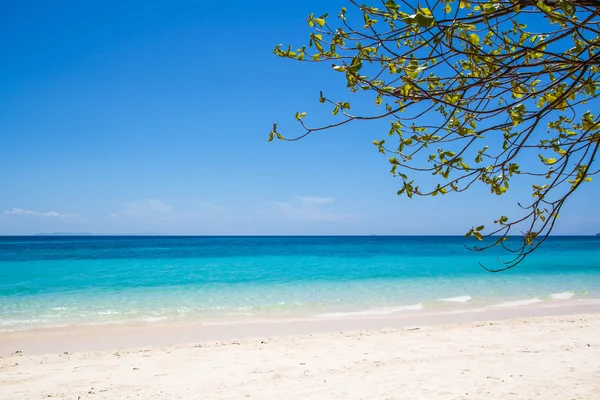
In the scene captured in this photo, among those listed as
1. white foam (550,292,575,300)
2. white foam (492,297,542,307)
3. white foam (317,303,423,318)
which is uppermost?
white foam (492,297,542,307)

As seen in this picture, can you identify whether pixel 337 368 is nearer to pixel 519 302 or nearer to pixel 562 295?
pixel 519 302

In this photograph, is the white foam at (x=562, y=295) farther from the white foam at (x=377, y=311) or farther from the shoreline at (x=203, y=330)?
the white foam at (x=377, y=311)

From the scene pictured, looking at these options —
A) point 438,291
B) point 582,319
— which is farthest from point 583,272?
point 582,319

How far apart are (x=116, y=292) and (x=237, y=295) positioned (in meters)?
4.84

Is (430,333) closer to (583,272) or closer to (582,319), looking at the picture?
(582,319)

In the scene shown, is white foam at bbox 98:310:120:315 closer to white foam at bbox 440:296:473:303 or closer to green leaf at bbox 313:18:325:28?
white foam at bbox 440:296:473:303

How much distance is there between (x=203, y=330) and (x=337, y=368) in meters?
4.84

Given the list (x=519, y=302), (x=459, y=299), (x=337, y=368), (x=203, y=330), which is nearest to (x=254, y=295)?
(x=203, y=330)

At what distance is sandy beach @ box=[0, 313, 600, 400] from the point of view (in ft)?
19.7

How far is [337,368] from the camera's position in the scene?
23.5 feet

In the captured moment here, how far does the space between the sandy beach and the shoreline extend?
2.16ft

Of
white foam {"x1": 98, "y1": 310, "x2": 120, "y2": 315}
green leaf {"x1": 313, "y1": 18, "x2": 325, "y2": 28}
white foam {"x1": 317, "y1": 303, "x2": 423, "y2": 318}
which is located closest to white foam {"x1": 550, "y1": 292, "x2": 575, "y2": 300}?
white foam {"x1": 317, "y1": 303, "x2": 423, "y2": 318}

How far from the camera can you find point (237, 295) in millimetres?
16453

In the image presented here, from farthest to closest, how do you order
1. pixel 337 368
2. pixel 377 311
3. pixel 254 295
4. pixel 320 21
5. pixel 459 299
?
pixel 254 295 → pixel 459 299 → pixel 377 311 → pixel 337 368 → pixel 320 21
